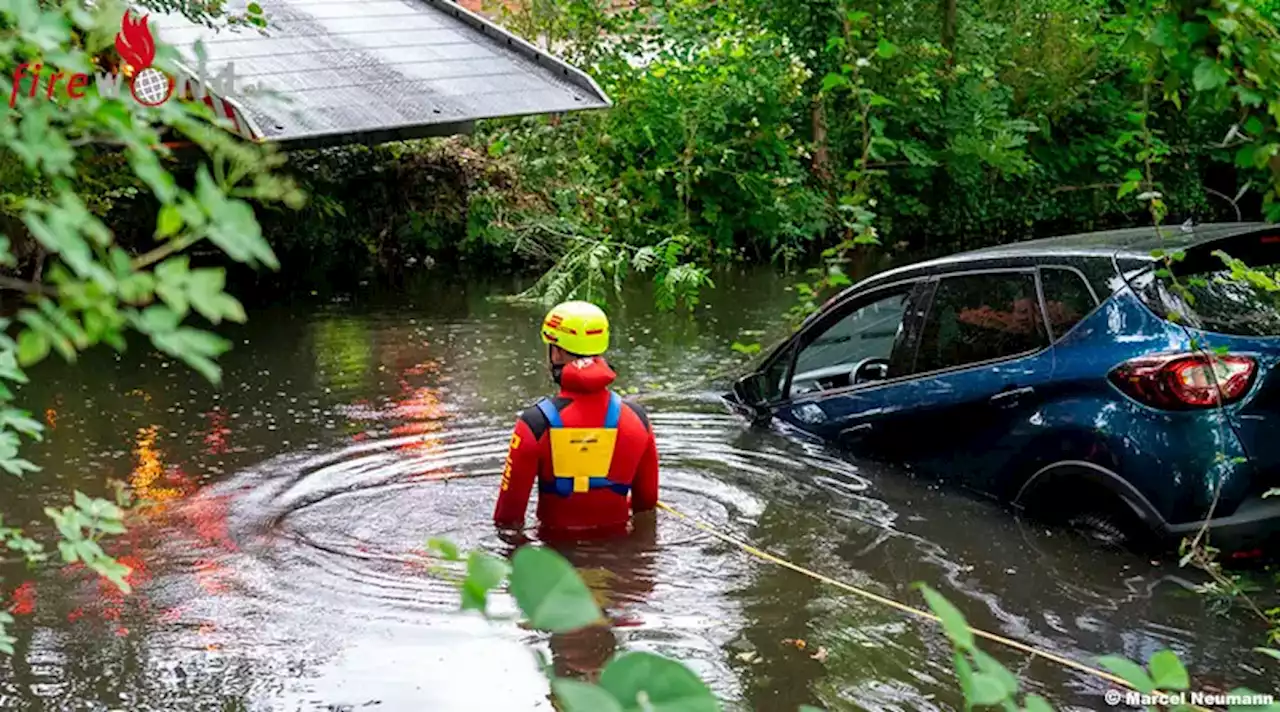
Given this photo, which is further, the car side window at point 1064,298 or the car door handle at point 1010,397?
the car door handle at point 1010,397

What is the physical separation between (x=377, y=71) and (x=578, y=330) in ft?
32.9

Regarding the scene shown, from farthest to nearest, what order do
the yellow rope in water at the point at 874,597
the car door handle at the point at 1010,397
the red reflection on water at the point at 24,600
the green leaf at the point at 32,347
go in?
the car door handle at the point at 1010,397 < the red reflection on water at the point at 24,600 < the yellow rope in water at the point at 874,597 < the green leaf at the point at 32,347

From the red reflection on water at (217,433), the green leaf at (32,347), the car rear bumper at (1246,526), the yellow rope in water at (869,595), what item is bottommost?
the red reflection on water at (217,433)

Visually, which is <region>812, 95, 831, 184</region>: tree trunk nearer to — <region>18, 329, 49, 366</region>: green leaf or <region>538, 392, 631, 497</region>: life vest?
<region>538, 392, 631, 497</region>: life vest

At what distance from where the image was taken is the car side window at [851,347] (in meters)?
8.58

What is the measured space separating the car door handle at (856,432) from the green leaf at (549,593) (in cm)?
680

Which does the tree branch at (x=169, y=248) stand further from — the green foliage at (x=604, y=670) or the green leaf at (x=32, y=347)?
the green foliage at (x=604, y=670)

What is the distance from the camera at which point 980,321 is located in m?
7.79

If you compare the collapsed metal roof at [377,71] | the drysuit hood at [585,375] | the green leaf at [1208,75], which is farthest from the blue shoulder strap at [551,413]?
the collapsed metal roof at [377,71]

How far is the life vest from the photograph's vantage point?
691 cm

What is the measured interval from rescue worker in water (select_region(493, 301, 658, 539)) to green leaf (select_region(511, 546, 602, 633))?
4942mm

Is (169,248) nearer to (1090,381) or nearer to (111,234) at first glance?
(111,234)

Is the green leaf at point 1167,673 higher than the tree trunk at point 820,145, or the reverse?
the green leaf at point 1167,673

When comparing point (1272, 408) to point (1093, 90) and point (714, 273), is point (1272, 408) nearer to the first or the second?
point (714, 273)
